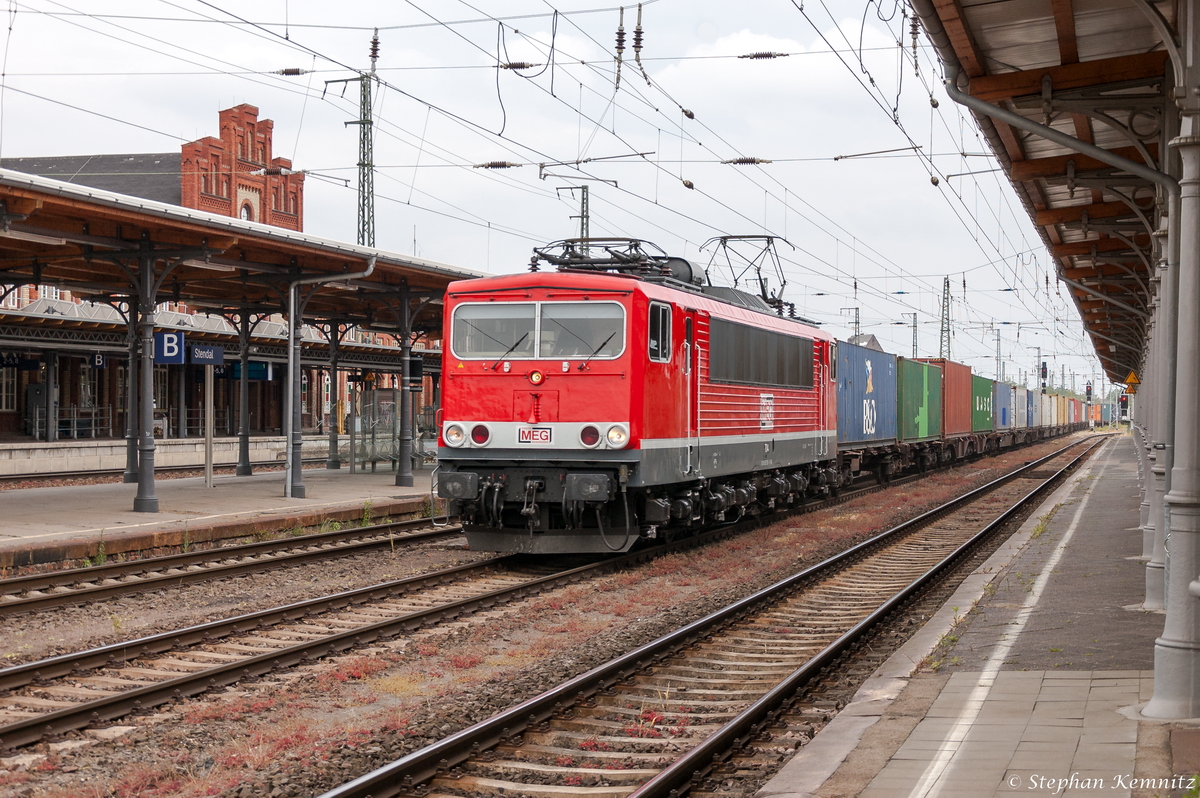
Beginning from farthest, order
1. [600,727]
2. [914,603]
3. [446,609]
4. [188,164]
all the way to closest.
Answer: [188,164]
[914,603]
[446,609]
[600,727]

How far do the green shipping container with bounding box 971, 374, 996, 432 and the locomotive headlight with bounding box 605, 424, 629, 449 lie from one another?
31681 mm

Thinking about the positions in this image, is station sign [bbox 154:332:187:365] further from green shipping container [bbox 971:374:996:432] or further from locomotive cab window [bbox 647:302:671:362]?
green shipping container [bbox 971:374:996:432]

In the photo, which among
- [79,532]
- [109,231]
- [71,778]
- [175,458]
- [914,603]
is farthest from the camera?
[175,458]

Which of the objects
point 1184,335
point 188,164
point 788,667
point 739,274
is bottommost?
point 788,667

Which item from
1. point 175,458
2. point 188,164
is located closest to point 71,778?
point 175,458

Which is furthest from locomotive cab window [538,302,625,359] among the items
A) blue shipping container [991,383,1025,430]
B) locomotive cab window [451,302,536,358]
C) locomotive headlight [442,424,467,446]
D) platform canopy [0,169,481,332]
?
blue shipping container [991,383,1025,430]

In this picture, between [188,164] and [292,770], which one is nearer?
[292,770]

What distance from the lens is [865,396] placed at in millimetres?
26031

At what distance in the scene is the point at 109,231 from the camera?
17344 millimetres

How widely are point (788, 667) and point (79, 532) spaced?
388 inches

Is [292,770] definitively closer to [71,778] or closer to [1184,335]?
[71,778]

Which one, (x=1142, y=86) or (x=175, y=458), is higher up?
(x=1142, y=86)

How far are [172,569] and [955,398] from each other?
30.2 m

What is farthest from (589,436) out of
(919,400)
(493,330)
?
(919,400)
